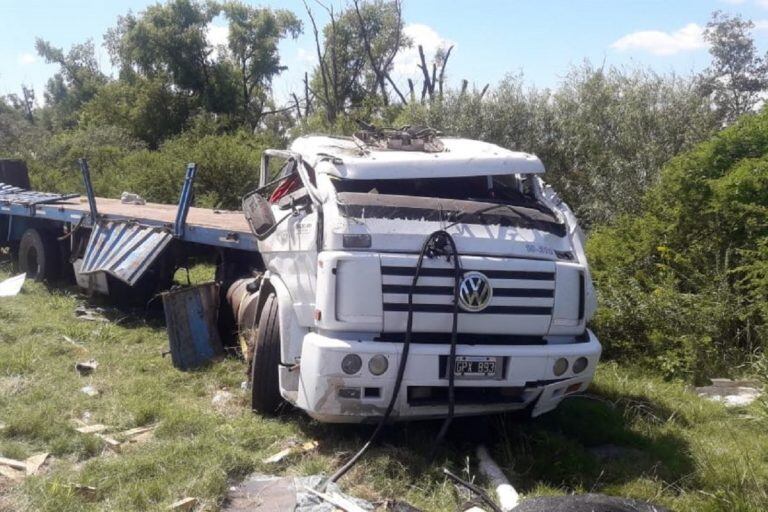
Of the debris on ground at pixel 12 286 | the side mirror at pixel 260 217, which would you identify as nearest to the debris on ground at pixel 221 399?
the side mirror at pixel 260 217

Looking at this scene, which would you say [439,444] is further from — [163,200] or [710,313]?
[163,200]

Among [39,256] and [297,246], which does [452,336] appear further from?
[39,256]

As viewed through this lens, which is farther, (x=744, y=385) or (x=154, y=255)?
(x=154, y=255)

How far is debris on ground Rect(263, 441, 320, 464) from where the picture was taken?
482cm

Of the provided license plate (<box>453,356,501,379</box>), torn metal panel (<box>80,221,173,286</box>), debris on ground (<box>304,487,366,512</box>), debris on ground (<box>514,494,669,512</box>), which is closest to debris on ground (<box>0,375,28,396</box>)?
torn metal panel (<box>80,221,173,286</box>)

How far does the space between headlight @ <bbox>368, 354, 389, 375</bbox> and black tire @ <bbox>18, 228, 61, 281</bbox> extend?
8.04 metres

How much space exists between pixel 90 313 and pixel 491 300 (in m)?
6.15

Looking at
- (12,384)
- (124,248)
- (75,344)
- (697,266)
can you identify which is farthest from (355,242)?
(124,248)

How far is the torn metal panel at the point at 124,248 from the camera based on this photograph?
27.0 feet

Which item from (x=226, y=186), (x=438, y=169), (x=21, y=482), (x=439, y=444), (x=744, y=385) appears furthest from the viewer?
(x=226, y=186)

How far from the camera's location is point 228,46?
108 feet

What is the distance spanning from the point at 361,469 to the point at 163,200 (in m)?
14.2

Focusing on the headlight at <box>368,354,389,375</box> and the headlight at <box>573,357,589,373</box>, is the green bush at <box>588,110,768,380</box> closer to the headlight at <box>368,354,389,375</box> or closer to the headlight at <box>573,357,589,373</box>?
the headlight at <box>573,357,589,373</box>

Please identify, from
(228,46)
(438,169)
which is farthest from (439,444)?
(228,46)
